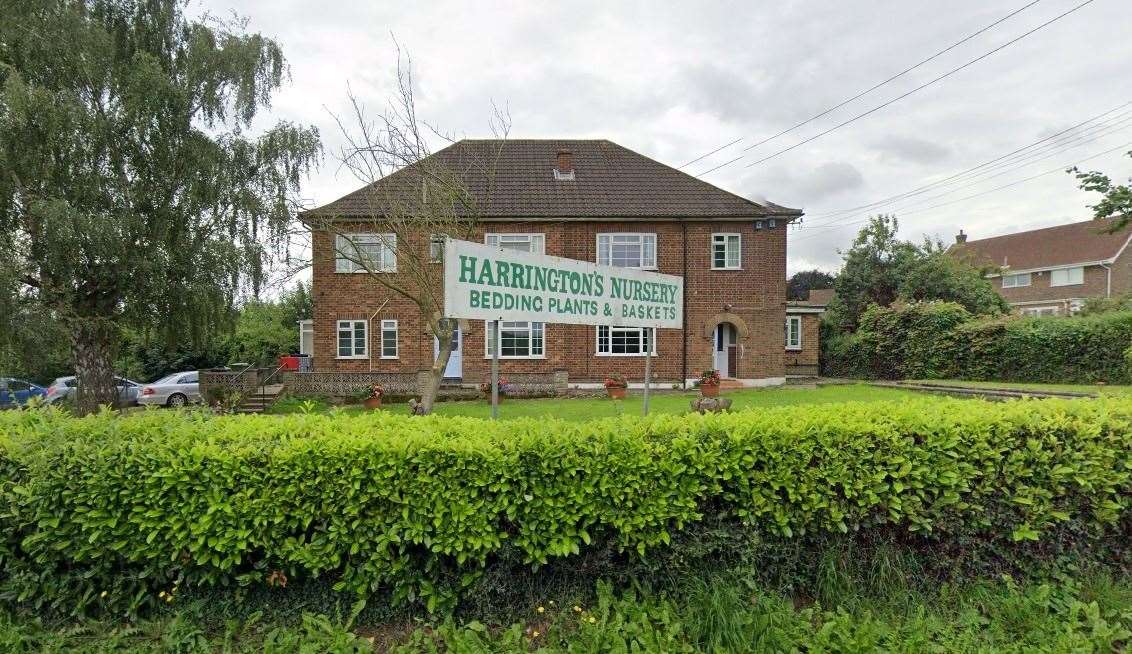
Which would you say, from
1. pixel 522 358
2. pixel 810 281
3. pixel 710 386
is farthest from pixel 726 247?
pixel 810 281

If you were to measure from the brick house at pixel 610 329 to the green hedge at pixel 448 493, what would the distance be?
56.7 feet

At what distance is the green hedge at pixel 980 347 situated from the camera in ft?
61.7

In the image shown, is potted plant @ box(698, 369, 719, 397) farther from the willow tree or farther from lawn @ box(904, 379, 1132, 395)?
the willow tree

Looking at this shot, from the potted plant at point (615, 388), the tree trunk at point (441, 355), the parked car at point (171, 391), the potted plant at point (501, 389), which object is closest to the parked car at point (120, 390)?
the parked car at point (171, 391)

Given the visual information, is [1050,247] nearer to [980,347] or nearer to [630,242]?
[980,347]

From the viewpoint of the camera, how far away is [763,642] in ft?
10.3

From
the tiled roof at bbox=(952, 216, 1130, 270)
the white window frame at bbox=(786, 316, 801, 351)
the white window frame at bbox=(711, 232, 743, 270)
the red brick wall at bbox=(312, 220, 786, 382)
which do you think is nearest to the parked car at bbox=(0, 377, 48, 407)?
the red brick wall at bbox=(312, 220, 786, 382)

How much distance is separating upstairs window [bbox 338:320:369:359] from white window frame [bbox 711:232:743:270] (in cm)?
1359

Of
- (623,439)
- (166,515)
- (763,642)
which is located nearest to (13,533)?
(166,515)

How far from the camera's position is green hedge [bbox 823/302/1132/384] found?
1880cm

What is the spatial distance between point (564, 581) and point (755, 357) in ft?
63.3

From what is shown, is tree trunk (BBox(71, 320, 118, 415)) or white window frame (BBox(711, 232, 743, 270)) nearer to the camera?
tree trunk (BBox(71, 320, 118, 415))

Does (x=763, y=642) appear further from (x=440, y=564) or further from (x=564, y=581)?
(x=440, y=564)

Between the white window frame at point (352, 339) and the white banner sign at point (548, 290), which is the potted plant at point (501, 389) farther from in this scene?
the white banner sign at point (548, 290)
